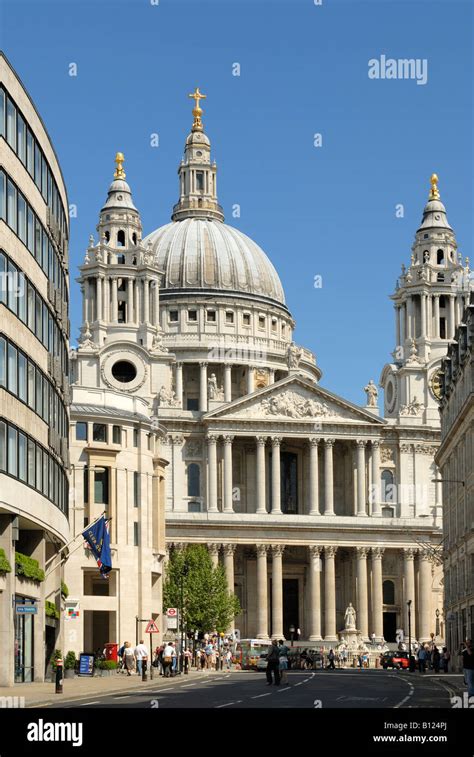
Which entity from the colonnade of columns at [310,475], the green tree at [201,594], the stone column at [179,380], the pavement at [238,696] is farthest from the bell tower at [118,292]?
the pavement at [238,696]

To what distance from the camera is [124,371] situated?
520ft

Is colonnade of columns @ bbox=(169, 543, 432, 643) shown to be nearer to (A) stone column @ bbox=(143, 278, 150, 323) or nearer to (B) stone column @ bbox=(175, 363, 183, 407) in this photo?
(B) stone column @ bbox=(175, 363, 183, 407)

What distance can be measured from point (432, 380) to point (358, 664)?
148ft

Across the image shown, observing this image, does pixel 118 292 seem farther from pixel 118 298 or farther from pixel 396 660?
pixel 396 660

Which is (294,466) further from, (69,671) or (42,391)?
(42,391)

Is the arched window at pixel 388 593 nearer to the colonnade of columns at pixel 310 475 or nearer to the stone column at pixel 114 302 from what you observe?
the colonnade of columns at pixel 310 475

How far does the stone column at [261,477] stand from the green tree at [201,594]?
605 inches

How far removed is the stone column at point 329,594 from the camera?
145500 mm

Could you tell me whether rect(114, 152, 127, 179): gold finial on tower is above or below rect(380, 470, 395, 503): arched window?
above

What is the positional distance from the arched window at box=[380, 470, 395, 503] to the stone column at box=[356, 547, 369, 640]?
777 cm

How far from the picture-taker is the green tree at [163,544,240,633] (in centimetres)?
12119

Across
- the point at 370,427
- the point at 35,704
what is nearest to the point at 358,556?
the point at 370,427

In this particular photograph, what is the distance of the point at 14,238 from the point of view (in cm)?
5372

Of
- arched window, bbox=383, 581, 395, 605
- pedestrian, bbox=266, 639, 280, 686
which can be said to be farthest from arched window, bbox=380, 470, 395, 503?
pedestrian, bbox=266, 639, 280, 686
